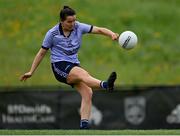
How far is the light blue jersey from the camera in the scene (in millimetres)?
13031

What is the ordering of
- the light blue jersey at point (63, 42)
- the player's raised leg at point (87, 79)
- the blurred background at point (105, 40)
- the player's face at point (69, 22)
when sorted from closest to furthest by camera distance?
the player's raised leg at point (87, 79) < the player's face at point (69, 22) < the light blue jersey at point (63, 42) < the blurred background at point (105, 40)

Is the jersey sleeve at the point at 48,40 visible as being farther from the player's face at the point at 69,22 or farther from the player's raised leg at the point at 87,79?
the player's raised leg at the point at 87,79

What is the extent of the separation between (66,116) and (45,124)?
644 mm

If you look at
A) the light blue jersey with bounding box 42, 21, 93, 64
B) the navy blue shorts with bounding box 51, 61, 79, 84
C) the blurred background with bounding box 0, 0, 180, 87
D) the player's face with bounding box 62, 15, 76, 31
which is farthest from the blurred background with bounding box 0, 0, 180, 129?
the player's face with bounding box 62, 15, 76, 31

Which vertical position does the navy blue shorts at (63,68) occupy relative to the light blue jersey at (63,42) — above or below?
below

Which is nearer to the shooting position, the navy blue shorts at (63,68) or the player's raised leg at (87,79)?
the player's raised leg at (87,79)

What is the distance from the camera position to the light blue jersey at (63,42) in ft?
42.8

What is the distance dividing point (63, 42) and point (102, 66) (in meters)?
14.6

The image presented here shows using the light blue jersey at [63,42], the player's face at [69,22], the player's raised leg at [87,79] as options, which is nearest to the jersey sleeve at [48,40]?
the light blue jersey at [63,42]

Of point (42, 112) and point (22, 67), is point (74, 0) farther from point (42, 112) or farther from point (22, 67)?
point (42, 112)

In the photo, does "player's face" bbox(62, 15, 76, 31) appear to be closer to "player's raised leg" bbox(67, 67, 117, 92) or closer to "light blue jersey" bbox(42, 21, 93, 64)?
"light blue jersey" bbox(42, 21, 93, 64)

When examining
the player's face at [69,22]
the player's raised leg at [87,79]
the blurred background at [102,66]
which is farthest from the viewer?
the blurred background at [102,66]

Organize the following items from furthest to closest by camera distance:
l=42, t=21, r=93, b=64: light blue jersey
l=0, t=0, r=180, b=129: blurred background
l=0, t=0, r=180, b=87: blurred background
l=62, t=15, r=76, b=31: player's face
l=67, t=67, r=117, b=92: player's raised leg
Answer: l=0, t=0, r=180, b=87: blurred background < l=0, t=0, r=180, b=129: blurred background < l=42, t=21, r=93, b=64: light blue jersey < l=62, t=15, r=76, b=31: player's face < l=67, t=67, r=117, b=92: player's raised leg

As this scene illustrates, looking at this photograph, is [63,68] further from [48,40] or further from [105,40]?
[105,40]
